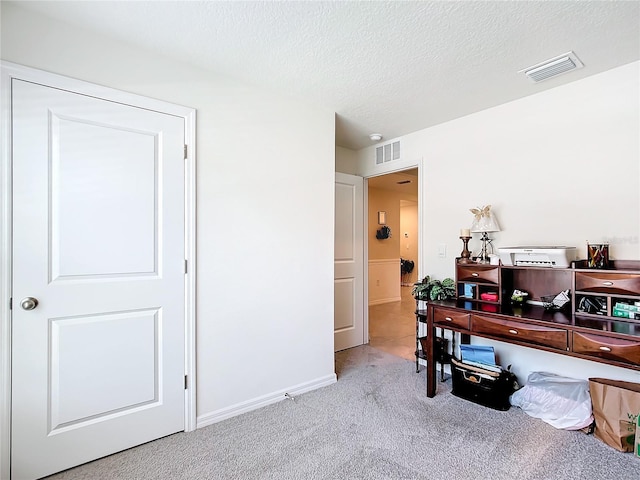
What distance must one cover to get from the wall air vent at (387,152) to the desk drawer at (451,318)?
6.08ft

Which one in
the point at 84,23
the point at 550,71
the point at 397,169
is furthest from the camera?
the point at 397,169

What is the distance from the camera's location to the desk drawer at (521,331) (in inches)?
78.6

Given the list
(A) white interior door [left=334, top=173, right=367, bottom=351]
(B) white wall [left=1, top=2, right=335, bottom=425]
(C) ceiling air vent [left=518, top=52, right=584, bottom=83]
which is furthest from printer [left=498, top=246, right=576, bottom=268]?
(A) white interior door [left=334, top=173, right=367, bottom=351]

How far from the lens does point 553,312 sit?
Result: 7.54 ft

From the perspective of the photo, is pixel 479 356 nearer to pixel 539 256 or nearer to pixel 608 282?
pixel 539 256

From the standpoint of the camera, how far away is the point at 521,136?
2.71 metres

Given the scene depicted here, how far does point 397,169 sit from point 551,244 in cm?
171

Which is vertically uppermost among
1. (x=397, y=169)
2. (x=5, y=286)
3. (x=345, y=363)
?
(x=397, y=169)

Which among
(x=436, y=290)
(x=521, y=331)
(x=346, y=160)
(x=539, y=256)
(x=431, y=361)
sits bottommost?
(x=431, y=361)

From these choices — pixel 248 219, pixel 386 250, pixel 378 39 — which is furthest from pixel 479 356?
pixel 386 250

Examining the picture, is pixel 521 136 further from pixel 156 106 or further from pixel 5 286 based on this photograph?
pixel 5 286

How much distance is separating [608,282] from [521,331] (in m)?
0.60

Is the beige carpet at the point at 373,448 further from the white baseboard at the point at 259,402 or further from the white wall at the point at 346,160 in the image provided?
the white wall at the point at 346,160

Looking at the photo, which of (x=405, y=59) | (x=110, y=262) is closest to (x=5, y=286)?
(x=110, y=262)
